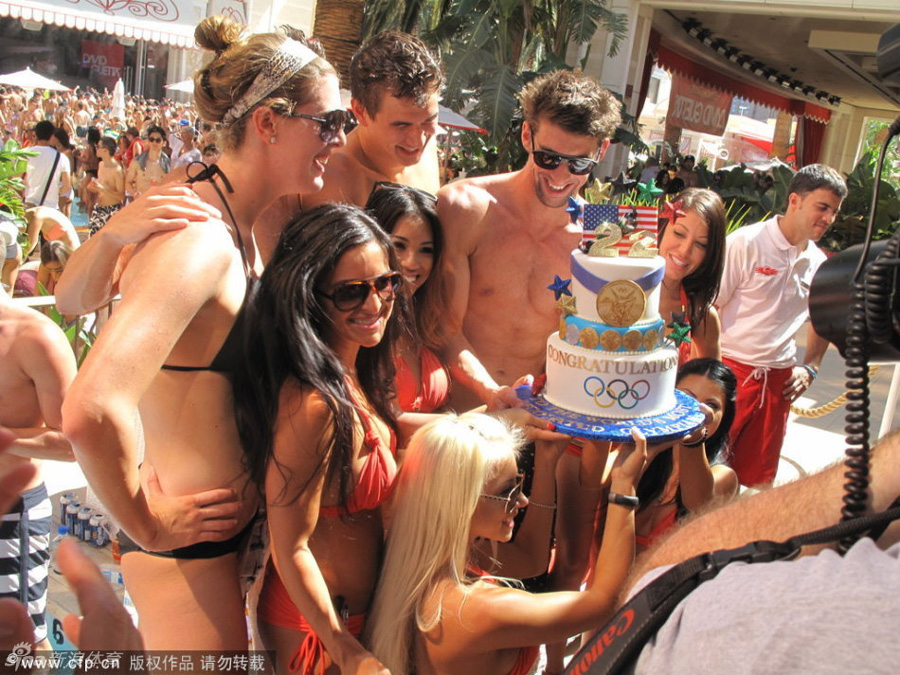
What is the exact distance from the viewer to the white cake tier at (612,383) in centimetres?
258

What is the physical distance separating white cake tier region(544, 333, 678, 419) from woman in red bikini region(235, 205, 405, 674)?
0.61 meters

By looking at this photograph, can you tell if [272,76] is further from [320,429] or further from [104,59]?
[104,59]

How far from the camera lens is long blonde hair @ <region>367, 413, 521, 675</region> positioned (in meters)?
2.18

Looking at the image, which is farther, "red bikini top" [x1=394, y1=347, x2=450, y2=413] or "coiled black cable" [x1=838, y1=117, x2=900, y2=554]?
"red bikini top" [x1=394, y1=347, x2=450, y2=413]

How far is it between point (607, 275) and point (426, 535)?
104 cm

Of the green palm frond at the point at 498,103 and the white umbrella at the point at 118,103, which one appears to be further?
the white umbrella at the point at 118,103

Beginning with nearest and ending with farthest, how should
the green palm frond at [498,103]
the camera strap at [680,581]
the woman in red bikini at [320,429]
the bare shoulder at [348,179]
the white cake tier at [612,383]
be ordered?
the camera strap at [680,581] → the woman in red bikini at [320,429] → the white cake tier at [612,383] → the bare shoulder at [348,179] → the green palm frond at [498,103]

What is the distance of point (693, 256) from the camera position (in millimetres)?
3723

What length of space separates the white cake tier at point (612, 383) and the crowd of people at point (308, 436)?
0.17 metres

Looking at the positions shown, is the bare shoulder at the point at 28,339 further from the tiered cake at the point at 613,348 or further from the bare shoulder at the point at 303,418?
the tiered cake at the point at 613,348

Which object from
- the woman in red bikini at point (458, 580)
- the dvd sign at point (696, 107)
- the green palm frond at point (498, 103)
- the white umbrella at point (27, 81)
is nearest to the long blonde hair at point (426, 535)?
the woman in red bikini at point (458, 580)

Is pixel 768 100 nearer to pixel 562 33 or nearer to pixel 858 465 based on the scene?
pixel 562 33

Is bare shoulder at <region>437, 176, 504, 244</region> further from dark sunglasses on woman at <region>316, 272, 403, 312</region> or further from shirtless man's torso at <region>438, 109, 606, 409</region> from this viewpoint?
dark sunglasses on woman at <region>316, 272, 403, 312</region>

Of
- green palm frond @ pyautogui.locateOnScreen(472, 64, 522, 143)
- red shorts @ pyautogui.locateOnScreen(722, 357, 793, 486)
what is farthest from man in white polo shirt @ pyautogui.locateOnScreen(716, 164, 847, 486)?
green palm frond @ pyautogui.locateOnScreen(472, 64, 522, 143)
